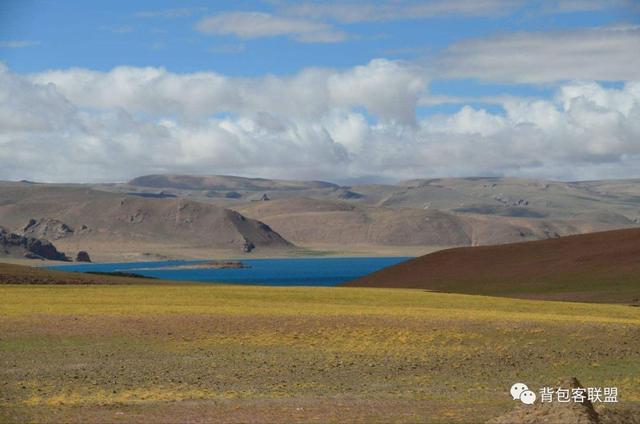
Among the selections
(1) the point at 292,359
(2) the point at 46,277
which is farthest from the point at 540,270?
(1) the point at 292,359

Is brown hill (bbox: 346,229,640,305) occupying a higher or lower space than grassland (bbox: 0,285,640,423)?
higher

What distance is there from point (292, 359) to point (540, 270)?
170 ft

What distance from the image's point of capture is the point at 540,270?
255 ft

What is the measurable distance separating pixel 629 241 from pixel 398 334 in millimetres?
51265

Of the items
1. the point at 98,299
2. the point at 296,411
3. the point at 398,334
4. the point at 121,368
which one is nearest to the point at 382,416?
the point at 296,411

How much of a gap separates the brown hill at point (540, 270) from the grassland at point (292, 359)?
66.2ft

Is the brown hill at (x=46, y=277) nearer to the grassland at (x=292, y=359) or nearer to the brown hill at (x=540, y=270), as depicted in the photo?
the grassland at (x=292, y=359)

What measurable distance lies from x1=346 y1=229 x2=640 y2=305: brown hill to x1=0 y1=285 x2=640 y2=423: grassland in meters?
20.2

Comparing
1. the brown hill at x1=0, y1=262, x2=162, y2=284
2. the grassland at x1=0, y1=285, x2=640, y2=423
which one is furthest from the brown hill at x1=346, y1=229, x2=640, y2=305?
the brown hill at x1=0, y1=262, x2=162, y2=284

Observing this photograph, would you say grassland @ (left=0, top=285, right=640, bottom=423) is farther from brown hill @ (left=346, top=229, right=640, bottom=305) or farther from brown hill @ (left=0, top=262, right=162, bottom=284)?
brown hill @ (left=0, top=262, right=162, bottom=284)

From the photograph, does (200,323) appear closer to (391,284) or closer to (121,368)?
(121,368)

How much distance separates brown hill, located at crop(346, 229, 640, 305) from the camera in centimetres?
6712

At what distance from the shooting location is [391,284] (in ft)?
276

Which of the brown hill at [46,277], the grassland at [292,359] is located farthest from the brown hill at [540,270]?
the brown hill at [46,277]
